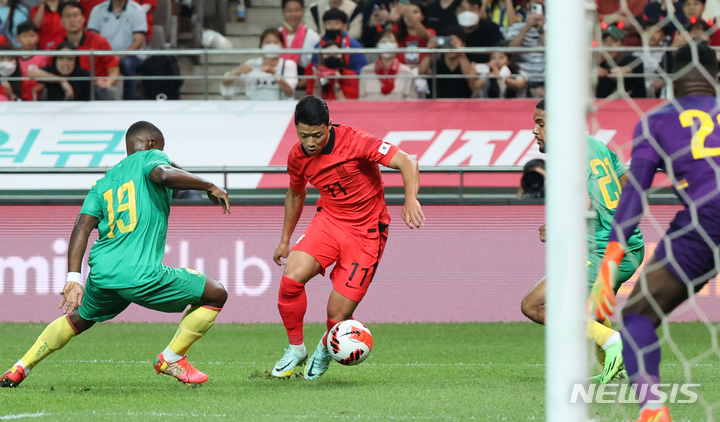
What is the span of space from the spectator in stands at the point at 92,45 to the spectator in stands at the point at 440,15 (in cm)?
402

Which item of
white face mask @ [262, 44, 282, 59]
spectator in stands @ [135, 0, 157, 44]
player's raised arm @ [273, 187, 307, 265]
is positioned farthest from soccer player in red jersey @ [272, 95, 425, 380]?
spectator in stands @ [135, 0, 157, 44]

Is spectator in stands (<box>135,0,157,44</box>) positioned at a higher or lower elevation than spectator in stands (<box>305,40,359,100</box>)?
higher

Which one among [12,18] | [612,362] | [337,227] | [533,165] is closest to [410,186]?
[337,227]

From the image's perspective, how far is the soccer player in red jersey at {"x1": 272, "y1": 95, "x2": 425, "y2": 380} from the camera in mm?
5910

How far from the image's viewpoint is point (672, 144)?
3.74 meters

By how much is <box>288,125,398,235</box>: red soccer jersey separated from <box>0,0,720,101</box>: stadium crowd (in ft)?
14.9

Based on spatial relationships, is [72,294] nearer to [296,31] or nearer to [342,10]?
[296,31]

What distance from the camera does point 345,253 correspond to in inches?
238

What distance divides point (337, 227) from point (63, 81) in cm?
600

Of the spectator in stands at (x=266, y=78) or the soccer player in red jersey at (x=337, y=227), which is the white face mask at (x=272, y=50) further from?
the soccer player in red jersey at (x=337, y=227)

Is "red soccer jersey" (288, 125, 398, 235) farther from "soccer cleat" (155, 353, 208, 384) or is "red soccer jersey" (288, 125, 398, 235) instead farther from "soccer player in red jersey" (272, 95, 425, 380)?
"soccer cleat" (155, 353, 208, 384)

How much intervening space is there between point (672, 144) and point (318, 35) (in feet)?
27.2

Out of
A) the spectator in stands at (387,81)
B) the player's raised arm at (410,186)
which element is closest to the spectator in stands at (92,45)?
the spectator in stands at (387,81)

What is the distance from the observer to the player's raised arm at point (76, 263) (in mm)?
5137
